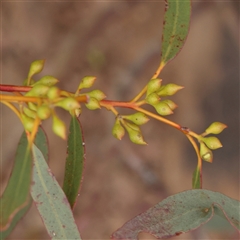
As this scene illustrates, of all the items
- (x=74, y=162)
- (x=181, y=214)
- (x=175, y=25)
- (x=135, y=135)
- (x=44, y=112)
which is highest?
(x=175, y=25)

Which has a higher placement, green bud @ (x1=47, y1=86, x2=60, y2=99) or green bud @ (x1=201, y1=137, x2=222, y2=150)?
green bud @ (x1=47, y1=86, x2=60, y2=99)

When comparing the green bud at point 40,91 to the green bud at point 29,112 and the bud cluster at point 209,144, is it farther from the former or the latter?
the bud cluster at point 209,144

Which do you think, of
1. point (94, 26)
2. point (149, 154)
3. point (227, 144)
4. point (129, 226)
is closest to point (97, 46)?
point (94, 26)

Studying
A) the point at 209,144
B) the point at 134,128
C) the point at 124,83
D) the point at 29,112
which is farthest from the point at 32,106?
the point at 124,83

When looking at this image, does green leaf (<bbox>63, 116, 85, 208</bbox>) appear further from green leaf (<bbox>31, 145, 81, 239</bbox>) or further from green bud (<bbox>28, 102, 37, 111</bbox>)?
green bud (<bbox>28, 102, 37, 111</bbox>)

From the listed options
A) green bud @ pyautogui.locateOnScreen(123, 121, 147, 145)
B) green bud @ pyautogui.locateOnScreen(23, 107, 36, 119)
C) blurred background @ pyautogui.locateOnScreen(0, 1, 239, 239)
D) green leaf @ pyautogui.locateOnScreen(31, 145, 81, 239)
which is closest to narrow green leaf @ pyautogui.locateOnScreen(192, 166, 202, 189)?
green bud @ pyautogui.locateOnScreen(123, 121, 147, 145)

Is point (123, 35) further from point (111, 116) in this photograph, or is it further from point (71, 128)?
point (71, 128)

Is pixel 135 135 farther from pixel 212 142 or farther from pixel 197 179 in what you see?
pixel 197 179
